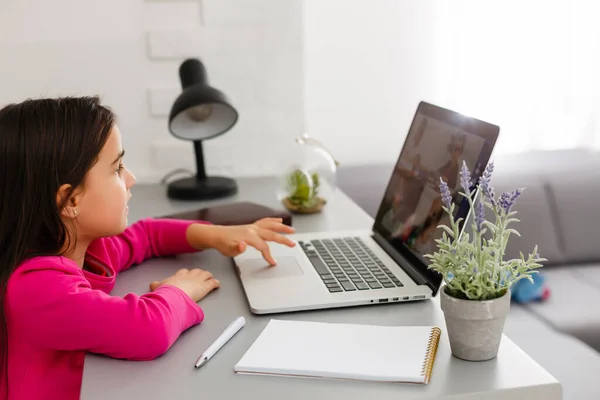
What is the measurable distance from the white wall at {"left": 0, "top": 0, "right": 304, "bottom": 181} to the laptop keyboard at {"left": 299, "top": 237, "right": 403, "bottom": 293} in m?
0.84

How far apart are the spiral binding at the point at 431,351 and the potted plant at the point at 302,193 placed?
718 millimetres

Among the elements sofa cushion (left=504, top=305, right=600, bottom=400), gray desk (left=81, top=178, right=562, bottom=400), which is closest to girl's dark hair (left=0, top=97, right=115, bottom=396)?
gray desk (left=81, top=178, right=562, bottom=400)

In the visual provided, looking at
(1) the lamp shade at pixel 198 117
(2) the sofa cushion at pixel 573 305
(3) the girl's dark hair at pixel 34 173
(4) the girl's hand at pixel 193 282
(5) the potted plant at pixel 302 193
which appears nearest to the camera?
(3) the girl's dark hair at pixel 34 173

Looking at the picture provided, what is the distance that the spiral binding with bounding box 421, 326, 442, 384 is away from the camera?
0.82 meters

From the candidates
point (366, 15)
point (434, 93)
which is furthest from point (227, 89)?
point (434, 93)

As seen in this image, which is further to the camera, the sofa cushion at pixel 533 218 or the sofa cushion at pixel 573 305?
the sofa cushion at pixel 533 218

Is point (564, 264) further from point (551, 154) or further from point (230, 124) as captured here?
point (230, 124)

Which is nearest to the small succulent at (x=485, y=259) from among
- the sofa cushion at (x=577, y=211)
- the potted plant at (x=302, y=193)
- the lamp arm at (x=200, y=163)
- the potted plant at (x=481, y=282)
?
the potted plant at (x=481, y=282)

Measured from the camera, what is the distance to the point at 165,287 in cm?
105

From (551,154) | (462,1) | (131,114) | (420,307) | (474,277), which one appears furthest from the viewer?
(551,154)

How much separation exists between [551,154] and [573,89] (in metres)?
0.23

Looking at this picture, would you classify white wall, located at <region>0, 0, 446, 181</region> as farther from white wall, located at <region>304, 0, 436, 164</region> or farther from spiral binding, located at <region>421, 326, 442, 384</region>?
spiral binding, located at <region>421, 326, 442, 384</region>

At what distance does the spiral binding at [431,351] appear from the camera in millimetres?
821

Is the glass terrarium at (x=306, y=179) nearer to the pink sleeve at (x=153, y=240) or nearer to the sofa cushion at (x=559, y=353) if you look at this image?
the pink sleeve at (x=153, y=240)
